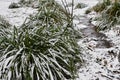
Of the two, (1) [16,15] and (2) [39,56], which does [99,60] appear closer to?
(2) [39,56]

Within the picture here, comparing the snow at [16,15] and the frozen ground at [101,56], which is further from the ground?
the snow at [16,15]

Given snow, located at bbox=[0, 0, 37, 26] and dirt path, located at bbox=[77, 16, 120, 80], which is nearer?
dirt path, located at bbox=[77, 16, 120, 80]

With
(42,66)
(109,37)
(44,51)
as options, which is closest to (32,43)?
(44,51)

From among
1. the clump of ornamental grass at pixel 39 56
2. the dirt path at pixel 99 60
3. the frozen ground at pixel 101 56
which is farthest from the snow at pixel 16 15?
the clump of ornamental grass at pixel 39 56

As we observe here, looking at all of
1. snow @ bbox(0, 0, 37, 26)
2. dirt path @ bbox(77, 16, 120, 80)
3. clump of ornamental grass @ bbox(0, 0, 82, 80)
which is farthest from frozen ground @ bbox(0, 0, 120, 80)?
snow @ bbox(0, 0, 37, 26)

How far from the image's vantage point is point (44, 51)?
3.70 m

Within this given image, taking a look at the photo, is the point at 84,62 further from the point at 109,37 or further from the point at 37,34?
the point at 109,37

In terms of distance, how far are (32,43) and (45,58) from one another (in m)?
0.36

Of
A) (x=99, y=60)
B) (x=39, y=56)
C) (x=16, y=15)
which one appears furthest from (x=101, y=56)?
(x=16, y=15)

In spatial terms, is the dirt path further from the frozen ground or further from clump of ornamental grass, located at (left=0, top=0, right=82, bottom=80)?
clump of ornamental grass, located at (left=0, top=0, right=82, bottom=80)

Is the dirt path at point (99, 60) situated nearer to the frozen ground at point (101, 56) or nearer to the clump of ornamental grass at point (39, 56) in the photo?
the frozen ground at point (101, 56)

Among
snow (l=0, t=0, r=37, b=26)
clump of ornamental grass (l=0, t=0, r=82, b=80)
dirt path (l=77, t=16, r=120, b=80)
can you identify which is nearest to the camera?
clump of ornamental grass (l=0, t=0, r=82, b=80)

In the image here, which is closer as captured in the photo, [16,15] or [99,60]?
[99,60]

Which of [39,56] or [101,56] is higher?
[39,56]
